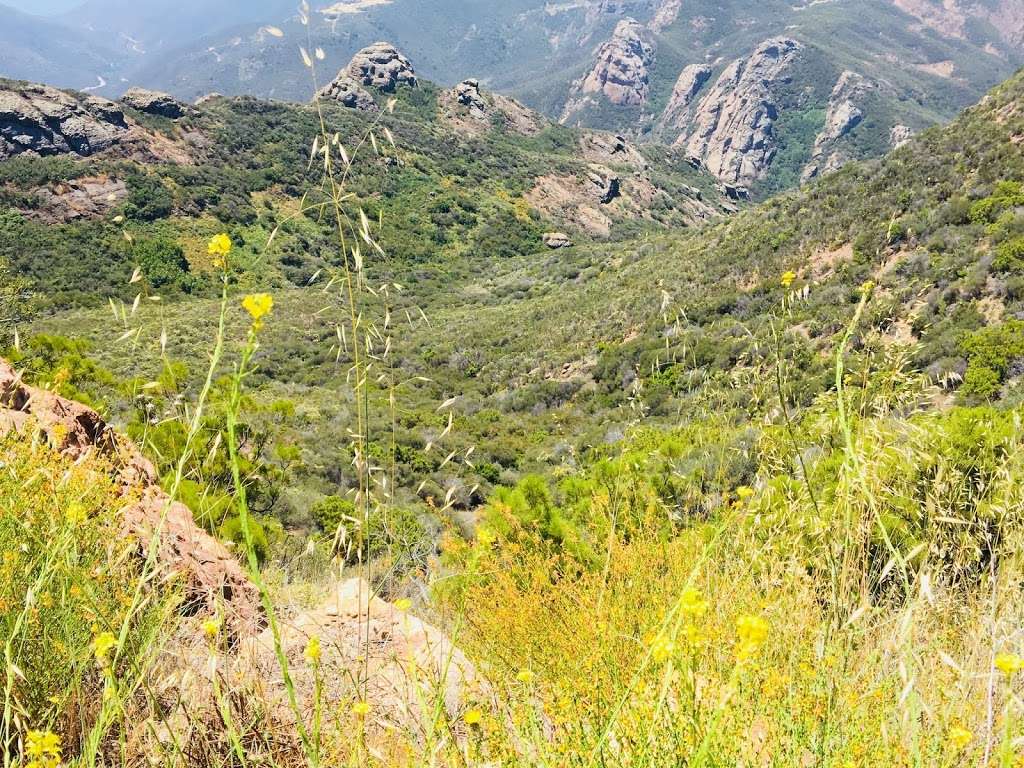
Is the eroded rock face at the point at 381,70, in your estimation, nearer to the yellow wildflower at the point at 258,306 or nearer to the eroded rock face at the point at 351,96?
the eroded rock face at the point at 351,96

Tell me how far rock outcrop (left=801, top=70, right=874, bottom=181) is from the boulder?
10134cm

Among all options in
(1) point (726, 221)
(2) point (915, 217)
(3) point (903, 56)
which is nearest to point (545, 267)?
(1) point (726, 221)

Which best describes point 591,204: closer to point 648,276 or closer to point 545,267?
point 545,267

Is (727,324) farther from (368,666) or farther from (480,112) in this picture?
(480,112)

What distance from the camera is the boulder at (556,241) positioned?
56.1 m

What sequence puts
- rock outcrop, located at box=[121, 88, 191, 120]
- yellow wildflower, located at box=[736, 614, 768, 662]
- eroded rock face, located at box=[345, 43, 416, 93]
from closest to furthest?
yellow wildflower, located at box=[736, 614, 768, 662] → rock outcrop, located at box=[121, 88, 191, 120] → eroded rock face, located at box=[345, 43, 416, 93]

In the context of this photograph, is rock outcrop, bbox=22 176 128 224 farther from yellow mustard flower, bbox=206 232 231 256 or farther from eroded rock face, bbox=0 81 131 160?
yellow mustard flower, bbox=206 232 231 256

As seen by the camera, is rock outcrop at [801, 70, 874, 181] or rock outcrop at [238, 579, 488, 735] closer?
rock outcrop at [238, 579, 488, 735]

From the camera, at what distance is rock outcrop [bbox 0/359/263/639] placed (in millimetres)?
2359

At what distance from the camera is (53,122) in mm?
44531

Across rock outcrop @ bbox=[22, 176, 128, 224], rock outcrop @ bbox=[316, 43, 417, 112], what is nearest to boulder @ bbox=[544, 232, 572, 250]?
rock outcrop @ bbox=[316, 43, 417, 112]

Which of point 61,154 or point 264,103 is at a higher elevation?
point 264,103

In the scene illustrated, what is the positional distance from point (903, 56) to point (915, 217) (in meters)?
243

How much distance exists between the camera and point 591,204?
6806 cm
